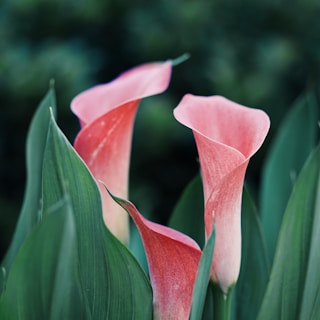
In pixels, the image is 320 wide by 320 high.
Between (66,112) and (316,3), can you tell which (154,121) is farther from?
(316,3)

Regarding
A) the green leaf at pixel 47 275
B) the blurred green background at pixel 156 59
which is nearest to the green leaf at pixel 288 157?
the green leaf at pixel 47 275

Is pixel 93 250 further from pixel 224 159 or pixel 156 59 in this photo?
pixel 156 59

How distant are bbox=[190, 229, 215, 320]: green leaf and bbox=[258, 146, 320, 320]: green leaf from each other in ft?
0.25

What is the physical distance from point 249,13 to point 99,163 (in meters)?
1.07

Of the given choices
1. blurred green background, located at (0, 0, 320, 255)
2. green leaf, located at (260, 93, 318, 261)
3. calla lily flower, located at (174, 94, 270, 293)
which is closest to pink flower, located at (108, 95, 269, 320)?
calla lily flower, located at (174, 94, 270, 293)

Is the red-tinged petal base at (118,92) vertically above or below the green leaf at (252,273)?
above

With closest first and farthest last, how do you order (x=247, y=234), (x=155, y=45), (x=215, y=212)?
(x=215, y=212) < (x=247, y=234) < (x=155, y=45)

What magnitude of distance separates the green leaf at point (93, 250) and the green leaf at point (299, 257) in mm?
102

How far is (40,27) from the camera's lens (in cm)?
149

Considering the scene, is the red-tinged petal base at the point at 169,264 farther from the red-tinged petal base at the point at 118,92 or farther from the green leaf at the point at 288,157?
the green leaf at the point at 288,157

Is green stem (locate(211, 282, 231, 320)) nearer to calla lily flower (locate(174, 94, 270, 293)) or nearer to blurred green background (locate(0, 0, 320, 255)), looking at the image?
calla lily flower (locate(174, 94, 270, 293))

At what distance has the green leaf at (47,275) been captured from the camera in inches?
15.7

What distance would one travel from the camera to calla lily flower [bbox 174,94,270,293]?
469 millimetres

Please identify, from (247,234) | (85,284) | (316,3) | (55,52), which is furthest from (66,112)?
(85,284)
